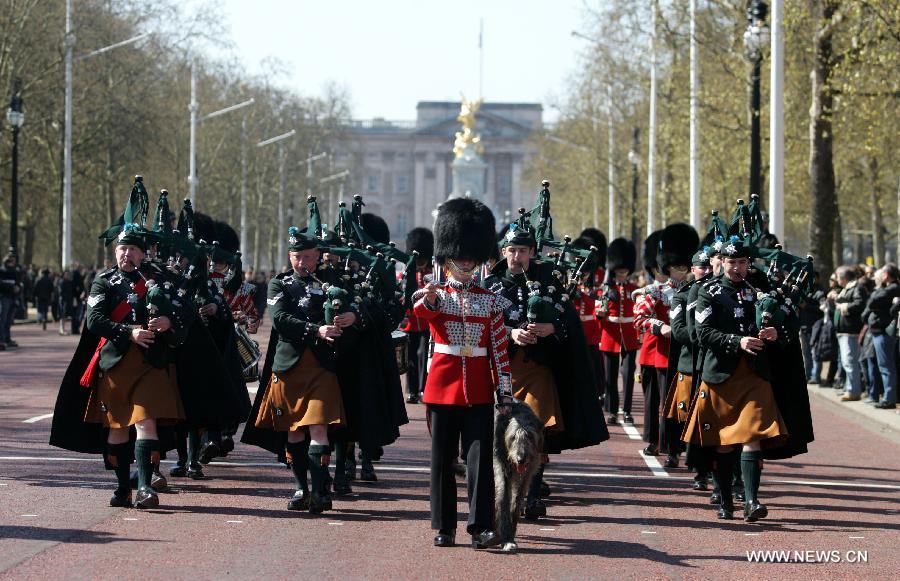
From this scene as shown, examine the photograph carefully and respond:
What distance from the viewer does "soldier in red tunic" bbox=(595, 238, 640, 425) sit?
18000 millimetres

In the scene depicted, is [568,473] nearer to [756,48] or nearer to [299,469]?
[299,469]

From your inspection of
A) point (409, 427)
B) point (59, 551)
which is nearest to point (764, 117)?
point (409, 427)

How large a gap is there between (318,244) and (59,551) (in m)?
3.25

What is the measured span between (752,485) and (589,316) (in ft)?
21.5

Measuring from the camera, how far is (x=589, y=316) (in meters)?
17.4

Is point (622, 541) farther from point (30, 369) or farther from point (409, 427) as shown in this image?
point (30, 369)

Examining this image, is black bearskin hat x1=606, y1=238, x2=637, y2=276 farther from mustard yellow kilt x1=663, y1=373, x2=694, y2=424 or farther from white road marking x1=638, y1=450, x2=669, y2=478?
mustard yellow kilt x1=663, y1=373, x2=694, y2=424

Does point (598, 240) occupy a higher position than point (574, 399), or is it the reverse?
point (598, 240)

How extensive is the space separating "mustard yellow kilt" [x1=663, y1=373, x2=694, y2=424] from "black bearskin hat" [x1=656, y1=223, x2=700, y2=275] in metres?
2.28

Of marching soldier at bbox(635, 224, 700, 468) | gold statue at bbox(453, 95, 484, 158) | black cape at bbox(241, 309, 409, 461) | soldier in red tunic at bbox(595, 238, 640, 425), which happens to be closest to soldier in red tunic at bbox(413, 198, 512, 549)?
black cape at bbox(241, 309, 409, 461)

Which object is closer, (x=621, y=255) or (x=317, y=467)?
(x=317, y=467)

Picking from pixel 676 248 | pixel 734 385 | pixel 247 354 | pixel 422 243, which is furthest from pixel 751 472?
pixel 422 243

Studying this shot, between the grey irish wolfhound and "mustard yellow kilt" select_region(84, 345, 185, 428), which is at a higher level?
"mustard yellow kilt" select_region(84, 345, 185, 428)

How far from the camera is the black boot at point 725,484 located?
11086mm
